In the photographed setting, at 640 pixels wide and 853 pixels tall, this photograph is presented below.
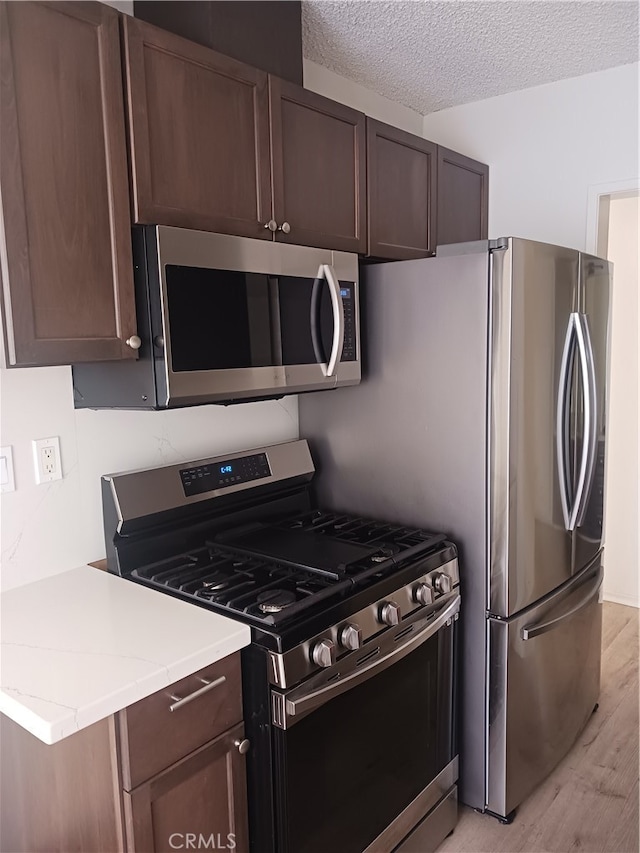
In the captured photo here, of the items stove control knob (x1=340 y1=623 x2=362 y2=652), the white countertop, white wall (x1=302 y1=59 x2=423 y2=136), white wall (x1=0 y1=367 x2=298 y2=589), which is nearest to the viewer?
the white countertop

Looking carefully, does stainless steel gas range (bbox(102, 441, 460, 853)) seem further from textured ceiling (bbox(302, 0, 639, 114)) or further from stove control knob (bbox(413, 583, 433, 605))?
textured ceiling (bbox(302, 0, 639, 114))

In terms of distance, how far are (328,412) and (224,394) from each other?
0.76 m

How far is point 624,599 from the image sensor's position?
364 centimetres

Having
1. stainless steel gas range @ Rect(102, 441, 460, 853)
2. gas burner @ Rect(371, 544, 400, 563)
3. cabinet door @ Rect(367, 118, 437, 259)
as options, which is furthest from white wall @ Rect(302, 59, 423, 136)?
gas burner @ Rect(371, 544, 400, 563)

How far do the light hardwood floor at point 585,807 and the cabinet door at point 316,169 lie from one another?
1887 millimetres

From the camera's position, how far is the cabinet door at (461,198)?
2582mm

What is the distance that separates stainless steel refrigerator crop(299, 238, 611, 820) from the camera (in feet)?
6.31

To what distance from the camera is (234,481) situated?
2.12m

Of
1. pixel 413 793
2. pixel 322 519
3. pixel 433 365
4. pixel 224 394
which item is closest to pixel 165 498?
pixel 224 394

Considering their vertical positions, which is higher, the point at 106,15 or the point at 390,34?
the point at 390,34

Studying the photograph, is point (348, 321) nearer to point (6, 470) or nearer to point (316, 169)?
point (316, 169)

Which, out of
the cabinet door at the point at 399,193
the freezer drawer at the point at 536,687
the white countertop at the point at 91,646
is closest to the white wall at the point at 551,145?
the cabinet door at the point at 399,193

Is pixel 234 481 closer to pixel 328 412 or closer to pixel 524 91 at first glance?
pixel 328 412

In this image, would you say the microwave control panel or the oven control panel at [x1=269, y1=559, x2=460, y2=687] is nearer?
the oven control panel at [x1=269, y1=559, x2=460, y2=687]
